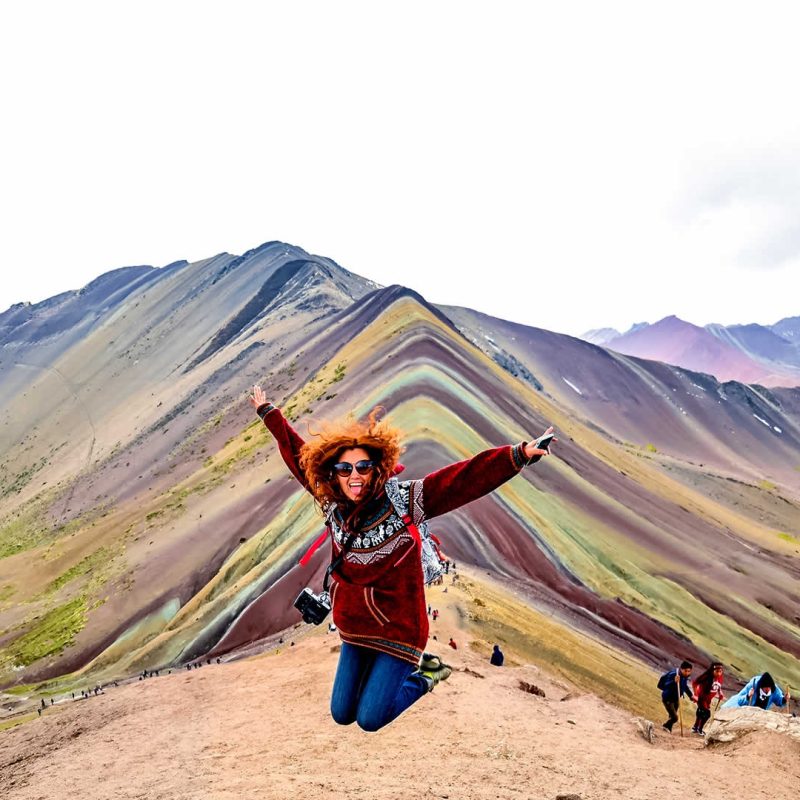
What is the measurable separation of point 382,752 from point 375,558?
3.46m

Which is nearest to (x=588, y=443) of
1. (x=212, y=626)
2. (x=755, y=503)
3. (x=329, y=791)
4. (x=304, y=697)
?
(x=755, y=503)

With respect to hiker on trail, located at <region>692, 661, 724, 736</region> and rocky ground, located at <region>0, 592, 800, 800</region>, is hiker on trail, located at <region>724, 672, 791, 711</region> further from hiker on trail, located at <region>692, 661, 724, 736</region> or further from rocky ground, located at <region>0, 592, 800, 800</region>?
rocky ground, located at <region>0, 592, 800, 800</region>

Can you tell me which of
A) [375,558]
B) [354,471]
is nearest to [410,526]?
[375,558]

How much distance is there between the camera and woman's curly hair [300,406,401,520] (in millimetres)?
4348

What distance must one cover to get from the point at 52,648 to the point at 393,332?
27750mm

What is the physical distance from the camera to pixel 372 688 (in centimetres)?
428

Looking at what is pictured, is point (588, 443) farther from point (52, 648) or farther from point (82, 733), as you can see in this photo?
point (82, 733)

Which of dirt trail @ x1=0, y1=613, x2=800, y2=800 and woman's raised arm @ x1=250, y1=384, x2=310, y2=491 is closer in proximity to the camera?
woman's raised arm @ x1=250, y1=384, x2=310, y2=491

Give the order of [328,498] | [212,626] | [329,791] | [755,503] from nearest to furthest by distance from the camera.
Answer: [328,498] < [329,791] < [212,626] < [755,503]

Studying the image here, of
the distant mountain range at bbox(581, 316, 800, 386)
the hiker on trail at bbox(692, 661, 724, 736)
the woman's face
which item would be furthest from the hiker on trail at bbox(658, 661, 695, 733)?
the distant mountain range at bbox(581, 316, 800, 386)

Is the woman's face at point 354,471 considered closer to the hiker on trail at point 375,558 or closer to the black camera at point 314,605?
the hiker on trail at point 375,558

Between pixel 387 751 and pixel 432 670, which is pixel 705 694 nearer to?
pixel 387 751

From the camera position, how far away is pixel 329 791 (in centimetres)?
530

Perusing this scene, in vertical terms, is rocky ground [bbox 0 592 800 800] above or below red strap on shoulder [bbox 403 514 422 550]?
below
